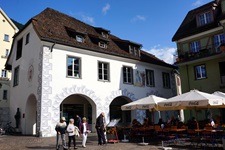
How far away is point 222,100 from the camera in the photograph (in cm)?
1102

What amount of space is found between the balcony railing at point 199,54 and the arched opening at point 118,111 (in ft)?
22.7

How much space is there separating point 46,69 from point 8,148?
7.11 metres

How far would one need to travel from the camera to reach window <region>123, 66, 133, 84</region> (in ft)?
75.5

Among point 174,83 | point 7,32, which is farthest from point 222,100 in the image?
point 7,32

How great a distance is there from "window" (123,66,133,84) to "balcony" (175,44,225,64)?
187 inches

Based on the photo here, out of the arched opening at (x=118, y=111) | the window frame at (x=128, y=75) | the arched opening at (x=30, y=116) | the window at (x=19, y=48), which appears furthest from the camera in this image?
the arched opening at (x=118, y=111)

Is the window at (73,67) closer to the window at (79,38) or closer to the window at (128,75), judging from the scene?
the window at (79,38)

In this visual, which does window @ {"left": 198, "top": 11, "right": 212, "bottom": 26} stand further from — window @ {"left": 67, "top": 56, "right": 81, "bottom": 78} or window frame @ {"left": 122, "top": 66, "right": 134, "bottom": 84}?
window @ {"left": 67, "top": 56, "right": 81, "bottom": 78}

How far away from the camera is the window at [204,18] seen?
22.2 m

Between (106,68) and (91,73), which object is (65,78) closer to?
(91,73)

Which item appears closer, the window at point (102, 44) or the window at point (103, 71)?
the window at point (103, 71)

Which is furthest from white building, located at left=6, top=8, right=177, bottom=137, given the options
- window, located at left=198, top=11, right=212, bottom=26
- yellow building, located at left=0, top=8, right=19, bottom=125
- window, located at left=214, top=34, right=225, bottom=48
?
yellow building, located at left=0, top=8, right=19, bottom=125

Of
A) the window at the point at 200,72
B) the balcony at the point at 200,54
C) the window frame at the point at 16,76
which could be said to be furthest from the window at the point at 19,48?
the window at the point at 200,72

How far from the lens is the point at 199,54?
21.5 metres
